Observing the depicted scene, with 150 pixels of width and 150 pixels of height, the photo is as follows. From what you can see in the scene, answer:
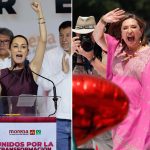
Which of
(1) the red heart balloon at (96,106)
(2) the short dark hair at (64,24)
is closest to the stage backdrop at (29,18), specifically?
(2) the short dark hair at (64,24)

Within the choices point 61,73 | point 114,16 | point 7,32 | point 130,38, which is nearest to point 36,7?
point 7,32

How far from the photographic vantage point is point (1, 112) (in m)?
3.07

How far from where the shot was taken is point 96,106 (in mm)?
1082

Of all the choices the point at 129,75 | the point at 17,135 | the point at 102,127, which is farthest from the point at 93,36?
the point at 102,127

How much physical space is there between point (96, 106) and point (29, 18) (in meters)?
1.94

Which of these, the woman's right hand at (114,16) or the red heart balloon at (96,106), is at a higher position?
the red heart balloon at (96,106)

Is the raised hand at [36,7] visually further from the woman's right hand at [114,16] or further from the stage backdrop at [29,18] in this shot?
the woman's right hand at [114,16]

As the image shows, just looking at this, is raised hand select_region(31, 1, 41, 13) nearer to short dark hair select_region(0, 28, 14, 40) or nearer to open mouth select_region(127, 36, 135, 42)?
short dark hair select_region(0, 28, 14, 40)

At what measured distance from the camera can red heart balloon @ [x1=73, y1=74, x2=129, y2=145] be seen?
1.08 m

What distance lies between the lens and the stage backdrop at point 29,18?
9.65 feet

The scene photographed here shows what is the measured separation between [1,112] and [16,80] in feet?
0.60

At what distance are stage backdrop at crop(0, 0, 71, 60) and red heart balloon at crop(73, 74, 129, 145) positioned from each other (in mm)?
1858

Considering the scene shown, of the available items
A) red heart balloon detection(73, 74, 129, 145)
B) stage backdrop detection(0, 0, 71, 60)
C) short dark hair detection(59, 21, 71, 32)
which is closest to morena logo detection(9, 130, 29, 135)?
stage backdrop detection(0, 0, 71, 60)

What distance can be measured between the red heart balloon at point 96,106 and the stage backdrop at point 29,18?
1.86 meters
